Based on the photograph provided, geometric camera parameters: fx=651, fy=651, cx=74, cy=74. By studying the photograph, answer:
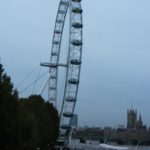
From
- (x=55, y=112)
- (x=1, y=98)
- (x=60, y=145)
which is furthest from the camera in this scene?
(x=60, y=145)

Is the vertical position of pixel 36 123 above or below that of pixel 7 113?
above

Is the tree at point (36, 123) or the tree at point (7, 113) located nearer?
the tree at point (7, 113)

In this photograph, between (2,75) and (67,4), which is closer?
(2,75)

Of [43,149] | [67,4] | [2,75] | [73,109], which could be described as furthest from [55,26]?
[2,75]

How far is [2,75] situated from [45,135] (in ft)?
110

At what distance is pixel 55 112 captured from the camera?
92.8 meters

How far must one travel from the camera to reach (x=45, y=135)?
255 ft

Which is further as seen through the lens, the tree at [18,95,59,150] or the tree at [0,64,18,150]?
the tree at [18,95,59,150]

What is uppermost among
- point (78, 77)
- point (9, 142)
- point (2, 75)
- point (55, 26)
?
point (55, 26)

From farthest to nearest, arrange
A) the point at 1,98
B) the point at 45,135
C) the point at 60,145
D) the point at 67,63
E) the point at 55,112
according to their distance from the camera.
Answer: the point at 60,145
the point at 55,112
the point at 67,63
the point at 45,135
the point at 1,98

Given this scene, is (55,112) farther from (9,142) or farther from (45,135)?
(9,142)

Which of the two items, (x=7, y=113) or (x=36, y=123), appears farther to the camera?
(x=36, y=123)

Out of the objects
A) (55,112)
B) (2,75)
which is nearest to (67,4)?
(55,112)

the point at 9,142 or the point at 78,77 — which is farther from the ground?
the point at 78,77
